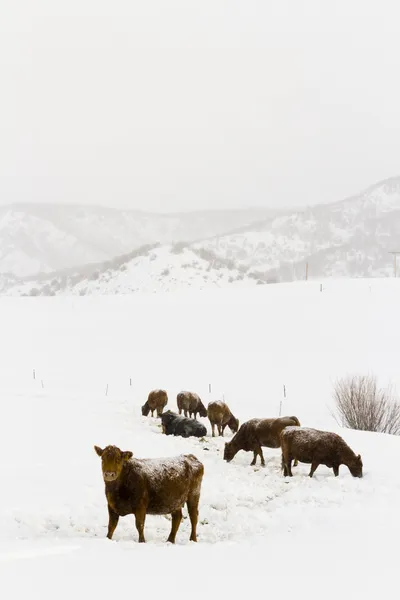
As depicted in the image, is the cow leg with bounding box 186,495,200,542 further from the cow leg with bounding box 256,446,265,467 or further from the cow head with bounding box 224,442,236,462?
the cow head with bounding box 224,442,236,462

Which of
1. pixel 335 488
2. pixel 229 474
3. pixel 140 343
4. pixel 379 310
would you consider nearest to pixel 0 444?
pixel 229 474

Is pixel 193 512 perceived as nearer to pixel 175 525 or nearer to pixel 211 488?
pixel 175 525

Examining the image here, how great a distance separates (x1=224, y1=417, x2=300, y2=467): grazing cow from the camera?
52.7 feet

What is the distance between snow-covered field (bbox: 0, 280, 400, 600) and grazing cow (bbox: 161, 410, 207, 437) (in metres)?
0.86

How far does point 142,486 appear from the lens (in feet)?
26.9

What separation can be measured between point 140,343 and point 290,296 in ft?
61.1

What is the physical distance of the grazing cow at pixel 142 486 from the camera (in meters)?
8.02

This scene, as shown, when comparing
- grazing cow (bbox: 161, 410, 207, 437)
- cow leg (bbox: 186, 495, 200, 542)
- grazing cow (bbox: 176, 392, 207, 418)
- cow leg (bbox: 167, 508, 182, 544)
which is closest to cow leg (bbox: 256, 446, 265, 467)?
grazing cow (bbox: 161, 410, 207, 437)

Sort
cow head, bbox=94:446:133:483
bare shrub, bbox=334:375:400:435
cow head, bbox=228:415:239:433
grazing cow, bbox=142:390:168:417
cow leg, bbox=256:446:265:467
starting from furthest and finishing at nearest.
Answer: grazing cow, bbox=142:390:168:417 → bare shrub, bbox=334:375:400:435 → cow head, bbox=228:415:239:433 → cow leg, bbox=256:446:265:467 → cow head, bbox=94:446:133:483

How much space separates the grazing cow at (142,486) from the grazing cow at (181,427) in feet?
37.2

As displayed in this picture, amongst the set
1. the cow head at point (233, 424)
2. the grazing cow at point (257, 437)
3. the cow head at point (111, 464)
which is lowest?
the cow head at point (233, 424)

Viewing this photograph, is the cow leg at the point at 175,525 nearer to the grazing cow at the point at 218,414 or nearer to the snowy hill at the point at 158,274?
the grazing cow at the point at 218,414

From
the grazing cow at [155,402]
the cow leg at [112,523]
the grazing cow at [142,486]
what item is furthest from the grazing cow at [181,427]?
the cow leg at [112,523]

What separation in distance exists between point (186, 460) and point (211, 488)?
404 centimetres
